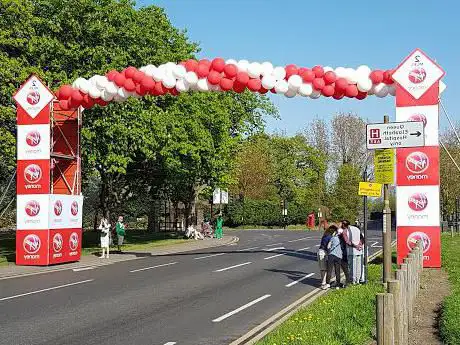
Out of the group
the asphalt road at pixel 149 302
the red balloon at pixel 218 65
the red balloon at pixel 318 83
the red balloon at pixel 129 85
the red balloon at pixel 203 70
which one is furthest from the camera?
the red balloon at pixel 129 85

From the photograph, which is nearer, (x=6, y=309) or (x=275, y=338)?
(x=275, y=338)

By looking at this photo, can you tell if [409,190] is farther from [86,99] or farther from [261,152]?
[261,152]

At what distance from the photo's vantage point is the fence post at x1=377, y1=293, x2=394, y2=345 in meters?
6.34

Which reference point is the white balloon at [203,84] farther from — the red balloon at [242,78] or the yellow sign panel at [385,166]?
the yellow sign panel at [385,166]

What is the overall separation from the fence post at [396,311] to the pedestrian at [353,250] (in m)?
8.10

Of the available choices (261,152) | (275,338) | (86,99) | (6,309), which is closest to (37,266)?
(86,99)

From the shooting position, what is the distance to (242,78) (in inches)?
758

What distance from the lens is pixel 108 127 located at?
27.2m

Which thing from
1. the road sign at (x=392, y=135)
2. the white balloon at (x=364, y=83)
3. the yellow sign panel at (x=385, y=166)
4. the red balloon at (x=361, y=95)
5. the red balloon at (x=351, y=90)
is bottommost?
the yellow sign panel at (x=385, y=166)

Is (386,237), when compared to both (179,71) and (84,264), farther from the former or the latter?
(84,264)

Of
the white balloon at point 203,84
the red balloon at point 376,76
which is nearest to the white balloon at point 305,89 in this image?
the red balloon at point 376,76

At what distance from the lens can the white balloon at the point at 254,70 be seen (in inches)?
758

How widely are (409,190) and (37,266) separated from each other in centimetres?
1338

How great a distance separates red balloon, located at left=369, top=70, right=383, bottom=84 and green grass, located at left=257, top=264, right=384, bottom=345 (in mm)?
7925
